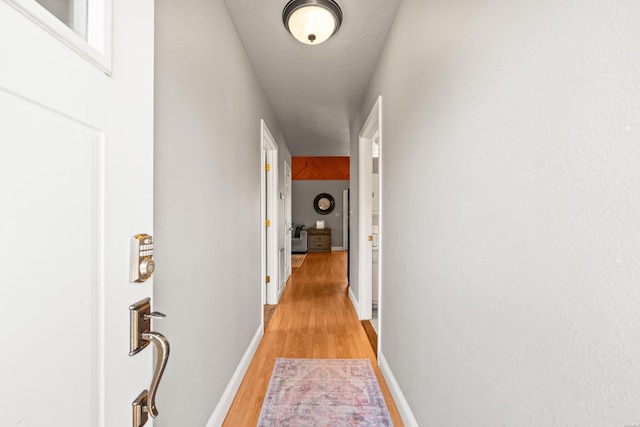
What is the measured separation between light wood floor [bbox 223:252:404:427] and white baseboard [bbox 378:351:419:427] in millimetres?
47

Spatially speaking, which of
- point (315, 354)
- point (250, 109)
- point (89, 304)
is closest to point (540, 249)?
point (89, 304)

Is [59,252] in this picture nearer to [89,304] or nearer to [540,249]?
[89,304]

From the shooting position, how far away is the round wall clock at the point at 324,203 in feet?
30.0

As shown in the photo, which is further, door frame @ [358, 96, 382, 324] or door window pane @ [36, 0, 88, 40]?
door frame @ [358, 96, 382, 324]

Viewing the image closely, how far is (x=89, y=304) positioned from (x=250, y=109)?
6.90ft

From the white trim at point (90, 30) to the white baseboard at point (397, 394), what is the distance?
5.76ft

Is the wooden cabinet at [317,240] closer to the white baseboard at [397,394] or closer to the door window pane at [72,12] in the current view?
the white baseboard at [397,394]

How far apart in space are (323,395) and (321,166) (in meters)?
6.36

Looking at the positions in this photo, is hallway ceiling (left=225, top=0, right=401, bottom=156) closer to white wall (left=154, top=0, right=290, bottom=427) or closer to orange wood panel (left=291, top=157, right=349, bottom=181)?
white wall (left=154, top=0, right=290, bottom=427)

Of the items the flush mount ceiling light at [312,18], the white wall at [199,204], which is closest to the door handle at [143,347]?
the white wall at [199,204]

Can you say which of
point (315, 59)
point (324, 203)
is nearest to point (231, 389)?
point (315, 59)

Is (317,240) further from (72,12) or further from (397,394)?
(72,12)

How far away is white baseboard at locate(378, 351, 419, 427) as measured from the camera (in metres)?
1.43

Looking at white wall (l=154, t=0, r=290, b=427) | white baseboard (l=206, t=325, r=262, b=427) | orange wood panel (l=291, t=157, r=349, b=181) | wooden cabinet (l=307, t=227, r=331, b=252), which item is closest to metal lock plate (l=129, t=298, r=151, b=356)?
white wall (l=154, t=0, r=290, b=427)
